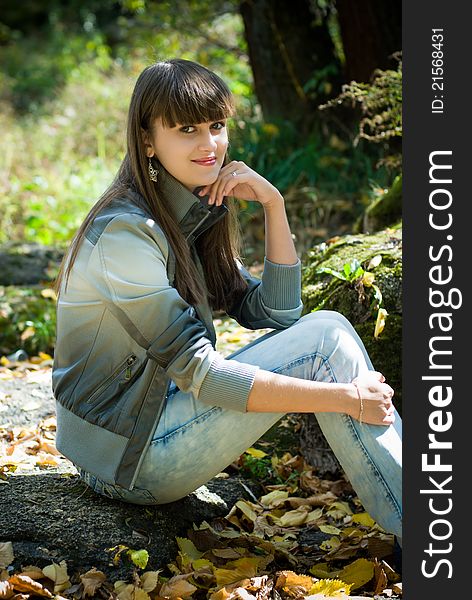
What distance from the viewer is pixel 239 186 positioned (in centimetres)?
295

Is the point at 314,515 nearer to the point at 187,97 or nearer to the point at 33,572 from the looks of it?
the point at 33,572

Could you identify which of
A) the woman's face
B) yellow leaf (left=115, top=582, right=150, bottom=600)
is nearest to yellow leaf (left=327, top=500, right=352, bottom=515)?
yellow leaf (left=115, top=582, right=150, bottom=600)

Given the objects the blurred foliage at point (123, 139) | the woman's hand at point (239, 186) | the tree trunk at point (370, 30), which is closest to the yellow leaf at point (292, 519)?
the woman's hand at point (239, 186)

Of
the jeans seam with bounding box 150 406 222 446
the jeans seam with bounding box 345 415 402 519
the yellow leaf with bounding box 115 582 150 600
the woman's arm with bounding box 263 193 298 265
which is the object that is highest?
the woman's arm with bounding box 263 193 298 265

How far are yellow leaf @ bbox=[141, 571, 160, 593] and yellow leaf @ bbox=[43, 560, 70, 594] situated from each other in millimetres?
201

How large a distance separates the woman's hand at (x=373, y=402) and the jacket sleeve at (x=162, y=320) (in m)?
0.30

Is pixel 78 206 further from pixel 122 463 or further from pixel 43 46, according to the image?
pixel 43 46

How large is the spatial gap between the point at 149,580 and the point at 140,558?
64mm

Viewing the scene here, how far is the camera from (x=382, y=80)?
15.9 ft

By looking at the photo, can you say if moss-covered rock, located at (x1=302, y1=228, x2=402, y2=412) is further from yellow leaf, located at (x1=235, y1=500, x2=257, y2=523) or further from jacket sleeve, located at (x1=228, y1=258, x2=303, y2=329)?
yellow leaf, located at (x1=235, y1=500, x2=257, y2=523)

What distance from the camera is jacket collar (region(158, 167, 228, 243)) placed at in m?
2.70

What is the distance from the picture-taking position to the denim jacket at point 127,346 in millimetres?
2436

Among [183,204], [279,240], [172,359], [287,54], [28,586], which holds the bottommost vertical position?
[28,586]

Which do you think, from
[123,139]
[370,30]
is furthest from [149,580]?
[123,139]
